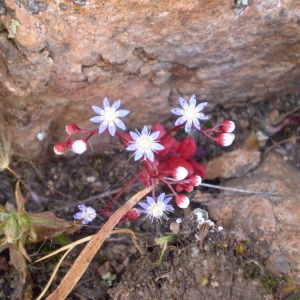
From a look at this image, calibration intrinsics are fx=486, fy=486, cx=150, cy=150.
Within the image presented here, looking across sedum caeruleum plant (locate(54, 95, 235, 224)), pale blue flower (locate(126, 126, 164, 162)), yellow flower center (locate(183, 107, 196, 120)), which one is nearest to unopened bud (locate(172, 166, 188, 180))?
sedum caeruleum plant (locate(54, 95, 235, 224))

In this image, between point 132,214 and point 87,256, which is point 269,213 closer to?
point 132,214

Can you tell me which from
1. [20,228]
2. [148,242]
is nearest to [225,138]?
[148,242]

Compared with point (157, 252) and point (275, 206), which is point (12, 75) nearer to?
point (157, 252)

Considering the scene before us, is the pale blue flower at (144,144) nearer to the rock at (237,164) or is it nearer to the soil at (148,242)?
the soil at (148,242)

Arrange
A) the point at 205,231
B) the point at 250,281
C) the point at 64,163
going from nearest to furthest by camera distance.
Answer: the point at 250,281
the point at 205,231
the point at 64,163

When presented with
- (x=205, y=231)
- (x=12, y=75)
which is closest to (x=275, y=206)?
(x=205, y=231)

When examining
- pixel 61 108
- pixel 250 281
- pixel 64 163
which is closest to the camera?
pixel 250 281

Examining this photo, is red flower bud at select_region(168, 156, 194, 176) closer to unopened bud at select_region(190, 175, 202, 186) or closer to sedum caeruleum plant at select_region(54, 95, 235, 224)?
sedum caeruleum plant at select_region(54, 95, 235, 224)
